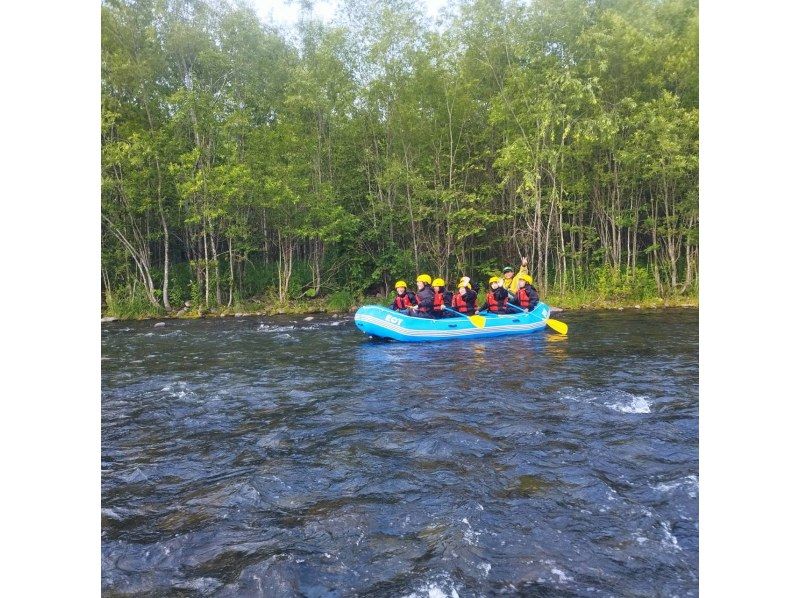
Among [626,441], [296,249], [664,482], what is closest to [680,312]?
[626,441]

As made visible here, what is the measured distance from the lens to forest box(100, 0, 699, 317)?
46.1 ft

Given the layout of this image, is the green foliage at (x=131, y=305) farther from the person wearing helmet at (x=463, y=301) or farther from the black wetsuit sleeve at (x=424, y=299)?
the person wearing helmet at (x=463, y=301)

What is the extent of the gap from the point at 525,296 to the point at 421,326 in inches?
102

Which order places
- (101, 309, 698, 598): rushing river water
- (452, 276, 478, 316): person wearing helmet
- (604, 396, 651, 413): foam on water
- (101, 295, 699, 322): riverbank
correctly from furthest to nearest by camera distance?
(101, 295, 699, 322): riverbank → (452, 276, 478, 316): person wearing helmet → (604, 396, 651, 413): foam on water → (101, 309, 698, 598): rushing river water

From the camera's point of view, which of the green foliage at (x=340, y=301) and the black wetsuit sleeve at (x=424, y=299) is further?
the green foliage at (x=340, y=301)

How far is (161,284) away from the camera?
16188 mm

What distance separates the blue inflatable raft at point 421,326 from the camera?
399 inches

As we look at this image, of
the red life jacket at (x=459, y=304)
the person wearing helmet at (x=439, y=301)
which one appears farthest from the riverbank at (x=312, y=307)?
the person wearing helmet at (x=439, y=301)

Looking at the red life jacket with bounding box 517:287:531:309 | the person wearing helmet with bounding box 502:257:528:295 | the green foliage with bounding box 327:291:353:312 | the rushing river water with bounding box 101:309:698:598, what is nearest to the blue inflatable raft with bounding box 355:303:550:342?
the red life jacket with bounding box 517:287:531:309

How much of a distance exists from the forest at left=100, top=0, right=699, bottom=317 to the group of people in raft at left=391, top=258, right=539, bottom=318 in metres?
4.29

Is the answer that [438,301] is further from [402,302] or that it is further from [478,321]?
[478,321]

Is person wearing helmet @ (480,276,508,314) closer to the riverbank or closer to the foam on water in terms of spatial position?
the riverbank

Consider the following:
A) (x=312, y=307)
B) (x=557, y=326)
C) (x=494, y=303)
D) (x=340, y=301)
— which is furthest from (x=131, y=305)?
(x=557, y=326)
